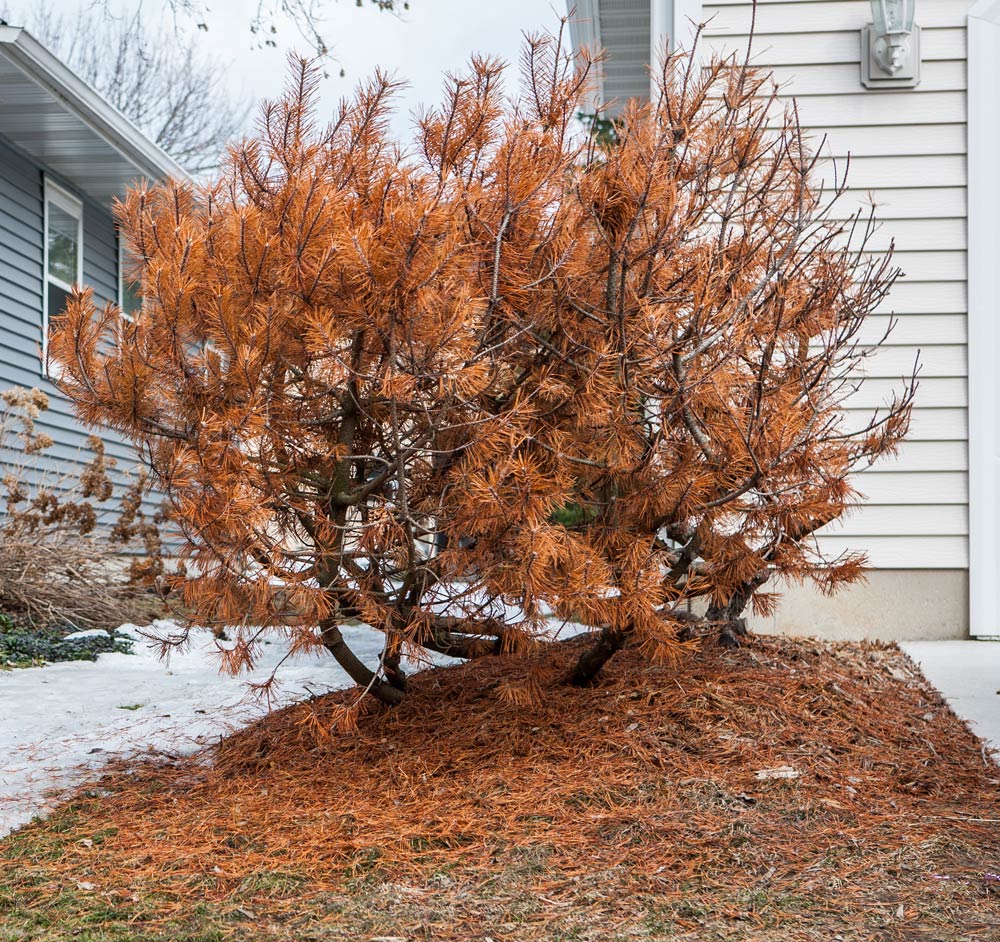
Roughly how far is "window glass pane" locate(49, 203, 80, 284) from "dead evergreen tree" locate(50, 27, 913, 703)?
7.03 meters

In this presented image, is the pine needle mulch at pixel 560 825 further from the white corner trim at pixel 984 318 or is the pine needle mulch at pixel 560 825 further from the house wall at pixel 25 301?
the house wall at pixel 25 301

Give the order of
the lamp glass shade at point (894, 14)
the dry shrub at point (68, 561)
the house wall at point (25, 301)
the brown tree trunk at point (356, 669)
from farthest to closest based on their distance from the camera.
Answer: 1. the house wall at point (25, 301)
2. the dry shrub at point (68, 561)
3. the lamp glass shade at point (894, 14)
4. the brown tree trunk at point (356, 669)

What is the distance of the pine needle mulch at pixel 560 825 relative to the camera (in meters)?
2.38

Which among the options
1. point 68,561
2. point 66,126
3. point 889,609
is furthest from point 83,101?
point 889,609

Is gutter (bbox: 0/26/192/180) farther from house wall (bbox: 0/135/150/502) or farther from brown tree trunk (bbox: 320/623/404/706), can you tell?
brown tree trunk (bbox: 320/623/404/706)

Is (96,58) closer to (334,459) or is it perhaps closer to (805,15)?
(805,15)

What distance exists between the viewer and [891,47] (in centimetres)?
523

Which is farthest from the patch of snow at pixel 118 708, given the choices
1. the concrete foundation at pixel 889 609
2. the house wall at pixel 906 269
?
the house wall at pixel 906 269

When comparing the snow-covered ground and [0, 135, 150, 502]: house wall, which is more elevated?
[0, 135, 150, 502]: house wall

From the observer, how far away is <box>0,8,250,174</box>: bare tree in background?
67.7 ft

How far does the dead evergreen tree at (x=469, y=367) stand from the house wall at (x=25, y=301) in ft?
18.9

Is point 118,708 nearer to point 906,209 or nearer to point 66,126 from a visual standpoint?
point 906,209

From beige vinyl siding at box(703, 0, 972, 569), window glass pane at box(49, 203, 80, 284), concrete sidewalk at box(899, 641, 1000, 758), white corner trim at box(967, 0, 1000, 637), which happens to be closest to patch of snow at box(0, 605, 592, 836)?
concrete sidewalk at box(899, 641, 1000, 758)

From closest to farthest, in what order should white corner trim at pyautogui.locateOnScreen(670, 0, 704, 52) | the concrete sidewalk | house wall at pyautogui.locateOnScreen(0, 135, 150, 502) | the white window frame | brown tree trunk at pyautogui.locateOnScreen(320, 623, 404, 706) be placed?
brown tree trunk at pyautogui.locateOnScreen(320, 623, 404, 706) → the concrete sidewalk → white corner trim at pyautogui.locateOnScreen(670, 0, 704, 52) → house wall at pyautogui.locateOnScreen(0, 135, 150, 502) → the white window frame
